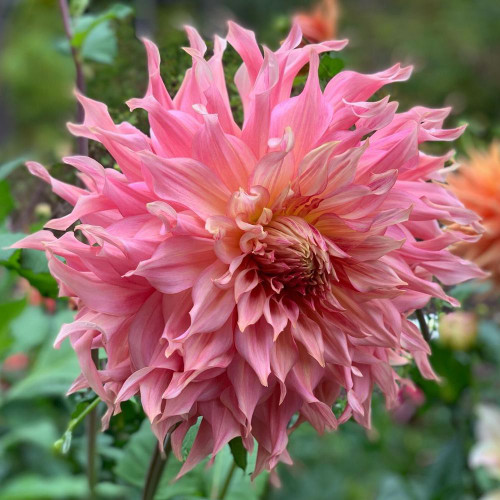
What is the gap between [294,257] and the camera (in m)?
0.54

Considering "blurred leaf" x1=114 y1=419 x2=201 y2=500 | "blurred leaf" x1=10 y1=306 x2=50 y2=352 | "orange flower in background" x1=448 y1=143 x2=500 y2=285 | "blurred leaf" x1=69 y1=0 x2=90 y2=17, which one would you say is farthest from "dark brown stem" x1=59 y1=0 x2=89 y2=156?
"orange flower in background" x1=448 y1=143 x2=500 y2=285

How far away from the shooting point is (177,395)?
0.53 m

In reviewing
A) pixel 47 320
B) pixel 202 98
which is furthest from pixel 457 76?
pixel 202 98

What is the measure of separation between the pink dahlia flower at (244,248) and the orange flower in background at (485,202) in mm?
593

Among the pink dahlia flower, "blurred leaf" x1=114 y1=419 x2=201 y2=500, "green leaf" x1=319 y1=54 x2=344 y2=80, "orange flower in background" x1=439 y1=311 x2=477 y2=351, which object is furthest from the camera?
"orange flower in background" x1=439 y1=311 x2=477 y2=351

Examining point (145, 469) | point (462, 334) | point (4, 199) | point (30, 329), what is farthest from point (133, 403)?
point (462, 334)

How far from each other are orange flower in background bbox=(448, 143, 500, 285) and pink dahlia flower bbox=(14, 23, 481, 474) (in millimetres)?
593

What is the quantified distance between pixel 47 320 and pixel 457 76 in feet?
22.8

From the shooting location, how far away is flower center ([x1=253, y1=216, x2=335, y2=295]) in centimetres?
55

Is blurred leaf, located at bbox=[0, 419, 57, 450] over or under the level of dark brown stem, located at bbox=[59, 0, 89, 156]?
under

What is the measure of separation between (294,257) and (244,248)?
4 centimetres

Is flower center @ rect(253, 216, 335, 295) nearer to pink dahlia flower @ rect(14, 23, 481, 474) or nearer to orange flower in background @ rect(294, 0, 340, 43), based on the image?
pink dahlia flower @ rect(14, 23, 481, 474)

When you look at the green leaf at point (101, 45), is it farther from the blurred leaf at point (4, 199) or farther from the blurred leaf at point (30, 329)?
the blurred leaf at point (30, 329)

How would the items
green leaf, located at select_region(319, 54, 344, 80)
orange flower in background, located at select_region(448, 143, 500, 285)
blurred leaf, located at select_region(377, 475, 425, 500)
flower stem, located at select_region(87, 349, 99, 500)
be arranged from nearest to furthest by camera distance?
green leaf, located at select_region(319, 54, 344, 80) → flower stem, located at select_region(87, 349, 99, 500) → orange flower in background, located at select_region(448, 143, 500, 285) → blurred leaf, located at select_region(377, 475, 425, 500)
